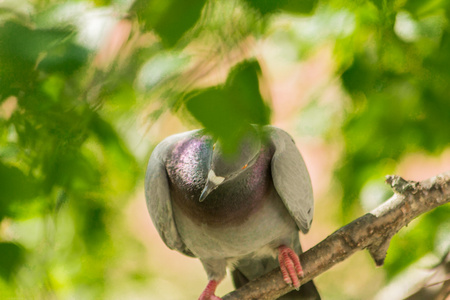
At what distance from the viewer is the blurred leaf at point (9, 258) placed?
1.04m

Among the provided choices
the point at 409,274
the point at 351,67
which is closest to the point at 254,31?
the point at 351,67

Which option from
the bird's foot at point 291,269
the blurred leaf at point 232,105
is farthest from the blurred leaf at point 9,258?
the bird's foot at point 291,269

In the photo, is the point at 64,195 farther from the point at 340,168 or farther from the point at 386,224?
the point at 386,224

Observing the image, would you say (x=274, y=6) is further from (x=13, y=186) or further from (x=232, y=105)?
(x=13, y=186)

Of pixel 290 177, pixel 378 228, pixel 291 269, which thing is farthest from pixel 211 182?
pixel 378 228

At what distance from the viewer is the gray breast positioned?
2.40 m

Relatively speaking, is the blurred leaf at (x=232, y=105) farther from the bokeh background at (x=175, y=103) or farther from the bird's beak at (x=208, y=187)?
the bird's beak at (x=208, y=187)

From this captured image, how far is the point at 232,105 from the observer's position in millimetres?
701

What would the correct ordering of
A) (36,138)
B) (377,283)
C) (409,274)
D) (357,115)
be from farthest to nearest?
(377,283), (409,274), (357,115), (36,138)

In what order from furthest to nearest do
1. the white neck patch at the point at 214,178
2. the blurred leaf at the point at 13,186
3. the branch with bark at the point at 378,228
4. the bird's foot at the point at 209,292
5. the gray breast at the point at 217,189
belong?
the bird's foot at the point at 209,292 < the gray breast at the point at 217,189 < the branch with bark at the point at 378,228 < the white neck patch at the point at 214,178 < the blurred leaf at the point at 13,186

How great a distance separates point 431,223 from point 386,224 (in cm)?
24

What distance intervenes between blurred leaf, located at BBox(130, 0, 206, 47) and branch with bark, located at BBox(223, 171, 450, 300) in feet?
5.50

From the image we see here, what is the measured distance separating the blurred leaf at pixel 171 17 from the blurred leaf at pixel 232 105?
9 cm

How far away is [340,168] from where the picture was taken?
229 cm
